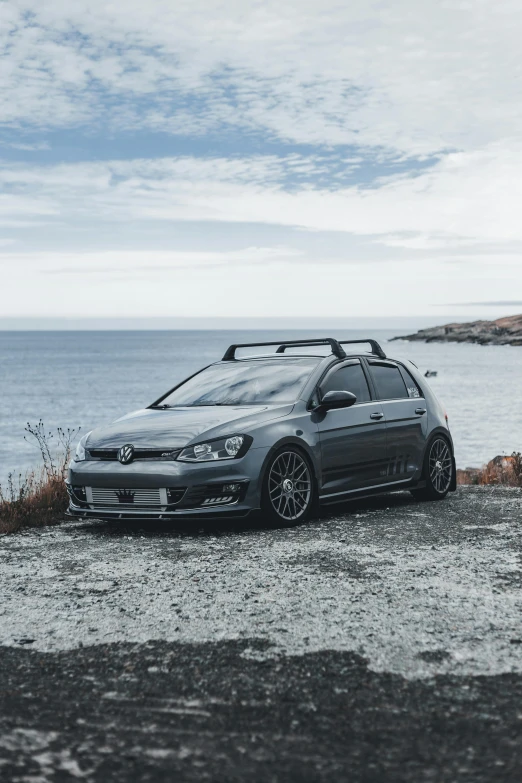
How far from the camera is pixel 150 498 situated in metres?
8.25

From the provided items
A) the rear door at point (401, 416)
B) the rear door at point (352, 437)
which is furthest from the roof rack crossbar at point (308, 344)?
the rear door at point (401, 416)

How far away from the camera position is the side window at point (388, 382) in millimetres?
10258

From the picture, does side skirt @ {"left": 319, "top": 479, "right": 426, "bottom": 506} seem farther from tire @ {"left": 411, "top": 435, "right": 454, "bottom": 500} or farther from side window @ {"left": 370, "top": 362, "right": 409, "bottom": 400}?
side window @ {"left": 370, "top": 362, "right": 409, "bottom": 400}

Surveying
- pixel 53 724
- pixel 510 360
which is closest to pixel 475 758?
pixel 53 724

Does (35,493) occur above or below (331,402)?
below

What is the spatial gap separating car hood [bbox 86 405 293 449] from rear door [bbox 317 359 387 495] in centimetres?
59

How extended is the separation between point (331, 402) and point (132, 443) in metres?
1.95

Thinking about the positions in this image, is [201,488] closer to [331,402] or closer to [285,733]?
[331,402]

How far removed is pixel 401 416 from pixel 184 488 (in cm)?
306

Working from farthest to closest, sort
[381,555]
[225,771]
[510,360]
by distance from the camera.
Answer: [510,360], [381,555], [225,771]

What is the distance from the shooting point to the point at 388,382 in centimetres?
1041

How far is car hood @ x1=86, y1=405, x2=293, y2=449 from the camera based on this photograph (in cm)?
839

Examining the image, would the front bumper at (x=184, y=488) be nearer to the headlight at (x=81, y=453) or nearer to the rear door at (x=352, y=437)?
the headlight at (x=81, y=453)

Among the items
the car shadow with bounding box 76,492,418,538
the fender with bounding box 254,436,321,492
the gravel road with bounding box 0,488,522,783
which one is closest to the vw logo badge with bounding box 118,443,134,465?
the car shadow with bounding box 76,492,418,538
